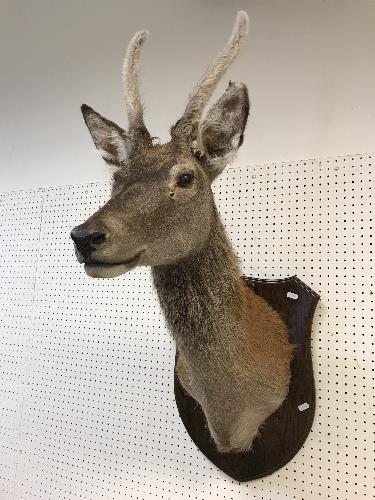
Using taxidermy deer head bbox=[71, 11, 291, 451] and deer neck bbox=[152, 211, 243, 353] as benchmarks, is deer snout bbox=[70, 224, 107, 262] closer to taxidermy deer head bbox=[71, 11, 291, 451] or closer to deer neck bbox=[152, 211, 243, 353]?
taxidermy deer head bbox=[71, 11, 291, 451]

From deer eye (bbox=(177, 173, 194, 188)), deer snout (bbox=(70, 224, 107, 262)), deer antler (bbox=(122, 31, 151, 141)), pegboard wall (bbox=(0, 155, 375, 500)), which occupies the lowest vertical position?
pegboard wall (bbox=(0, 155, 375, 500))

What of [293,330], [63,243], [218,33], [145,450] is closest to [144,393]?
[145,450]

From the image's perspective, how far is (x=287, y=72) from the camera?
1.61m

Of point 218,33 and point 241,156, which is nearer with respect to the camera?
point 241,156

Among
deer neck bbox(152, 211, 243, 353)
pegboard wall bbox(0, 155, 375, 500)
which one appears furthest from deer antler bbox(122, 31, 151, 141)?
pegboard wall bbox(0, 155, 375, 500)

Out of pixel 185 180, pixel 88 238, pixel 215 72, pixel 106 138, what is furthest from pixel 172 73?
pixel 88 238

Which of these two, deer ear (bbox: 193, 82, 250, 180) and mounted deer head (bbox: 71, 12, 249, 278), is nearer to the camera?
mounted deer head (bbox: 71, 12, 249, 278)

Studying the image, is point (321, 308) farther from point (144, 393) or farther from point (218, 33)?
point (218, 33)

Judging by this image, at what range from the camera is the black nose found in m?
0.81

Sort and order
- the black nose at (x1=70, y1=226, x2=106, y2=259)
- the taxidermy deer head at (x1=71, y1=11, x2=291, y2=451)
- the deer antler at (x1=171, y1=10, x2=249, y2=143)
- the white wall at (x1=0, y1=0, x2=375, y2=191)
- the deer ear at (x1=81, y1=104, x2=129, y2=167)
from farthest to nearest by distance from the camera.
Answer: the white wall at (x1=0, y1=0, x2=375, y2=191) → the deer ear at (x1=81, y1=104, x2=129, y2=167) → the deer antler at (x1=171, y1=10, x2=249, y2=143) → the taxidermy deer head at (x1=71, y1=11, x2=291, y2=451) → the black nose at (x1=70, y1=226, x2=106, y2=259)

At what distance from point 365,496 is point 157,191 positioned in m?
1.08

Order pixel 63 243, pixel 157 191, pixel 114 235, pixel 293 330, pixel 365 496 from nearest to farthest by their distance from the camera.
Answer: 1. pixel 114 235
2. pixel 157 191
3. pixel 365 496
4. pixel 293 330
5. pixel 63 243

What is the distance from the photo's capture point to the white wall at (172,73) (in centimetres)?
151

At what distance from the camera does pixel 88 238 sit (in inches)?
31.8
